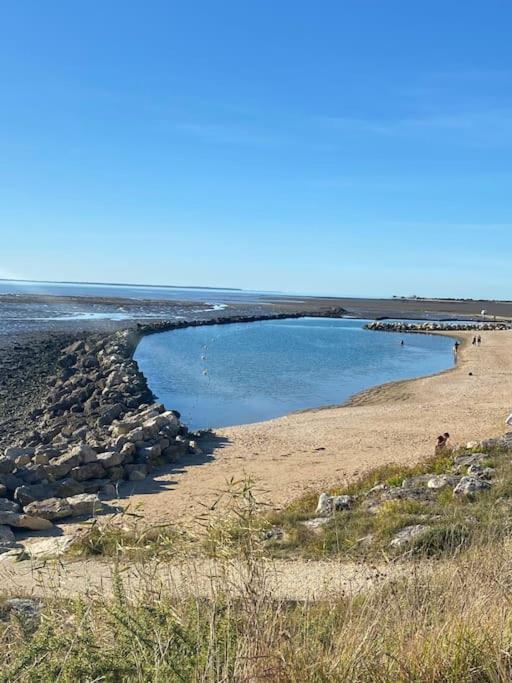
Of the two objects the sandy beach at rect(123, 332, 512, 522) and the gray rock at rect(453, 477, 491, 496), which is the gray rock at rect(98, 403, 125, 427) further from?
the gray rock at rect(453, 477, 491, 496)

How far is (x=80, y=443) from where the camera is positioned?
16625 mm

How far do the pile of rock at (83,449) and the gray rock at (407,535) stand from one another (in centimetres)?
339

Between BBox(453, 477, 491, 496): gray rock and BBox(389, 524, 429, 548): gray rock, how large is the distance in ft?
5.16

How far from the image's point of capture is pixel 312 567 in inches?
274

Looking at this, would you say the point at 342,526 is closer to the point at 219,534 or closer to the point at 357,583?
the point at 357,583

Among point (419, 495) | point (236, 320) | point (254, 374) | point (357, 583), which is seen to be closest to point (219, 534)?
point (357, 583)

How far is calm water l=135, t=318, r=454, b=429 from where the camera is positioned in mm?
26391

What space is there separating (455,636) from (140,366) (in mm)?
34359

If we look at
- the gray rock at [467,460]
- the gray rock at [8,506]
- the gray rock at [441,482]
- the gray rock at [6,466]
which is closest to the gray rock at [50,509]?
the gray rock at [8,506]

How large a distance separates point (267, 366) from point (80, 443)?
21920mm

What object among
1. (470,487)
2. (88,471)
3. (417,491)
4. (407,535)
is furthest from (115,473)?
(407,535)

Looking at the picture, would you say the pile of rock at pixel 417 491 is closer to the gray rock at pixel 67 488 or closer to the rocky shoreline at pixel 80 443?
the rocky shoreline at pixel 80 443

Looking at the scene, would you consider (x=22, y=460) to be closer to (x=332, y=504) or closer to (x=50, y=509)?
(x=50, y=509)

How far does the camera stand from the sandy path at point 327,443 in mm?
12750
